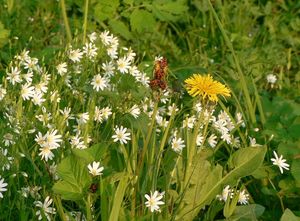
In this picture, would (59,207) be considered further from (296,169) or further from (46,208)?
(296,169)

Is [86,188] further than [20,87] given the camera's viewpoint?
No

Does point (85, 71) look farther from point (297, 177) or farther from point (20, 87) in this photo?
point (297, 177)

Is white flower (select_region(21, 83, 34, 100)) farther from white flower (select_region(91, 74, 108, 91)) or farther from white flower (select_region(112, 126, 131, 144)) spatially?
white flower (select_region(112, 126, 131, 144))

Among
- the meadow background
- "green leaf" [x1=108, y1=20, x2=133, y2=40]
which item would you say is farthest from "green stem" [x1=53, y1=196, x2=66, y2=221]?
"green leaf" [x1=108, y1=20, x2=133, y2=40]

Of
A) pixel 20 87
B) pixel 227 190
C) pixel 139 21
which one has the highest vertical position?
pixel 139 21

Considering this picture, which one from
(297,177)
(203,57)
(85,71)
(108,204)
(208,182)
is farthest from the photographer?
(203,57)

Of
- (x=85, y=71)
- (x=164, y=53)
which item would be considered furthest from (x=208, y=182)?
(x=164, y=53)

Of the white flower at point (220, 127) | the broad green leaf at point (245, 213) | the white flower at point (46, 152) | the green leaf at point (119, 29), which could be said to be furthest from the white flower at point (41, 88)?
the green leaf at point (119, 29)
